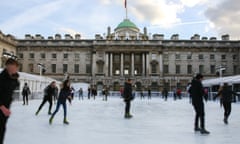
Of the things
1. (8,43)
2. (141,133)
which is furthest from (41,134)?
(8,43)

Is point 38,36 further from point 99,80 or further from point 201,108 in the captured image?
point 201,108

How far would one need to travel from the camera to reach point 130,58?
5841 centimetres

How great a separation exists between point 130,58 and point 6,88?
5482 cm

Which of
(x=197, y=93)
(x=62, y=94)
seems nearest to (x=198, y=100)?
(x=197, y=93)

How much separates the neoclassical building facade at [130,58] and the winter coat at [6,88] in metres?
51.9

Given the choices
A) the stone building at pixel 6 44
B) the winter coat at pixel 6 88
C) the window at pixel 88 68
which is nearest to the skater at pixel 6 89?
the winter coat at pixel 6 88

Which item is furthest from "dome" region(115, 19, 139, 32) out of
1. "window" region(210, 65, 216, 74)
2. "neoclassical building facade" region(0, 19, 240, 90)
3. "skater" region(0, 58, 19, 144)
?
"skater" region(0, 58, 19, 144)

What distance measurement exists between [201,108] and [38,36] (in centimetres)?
5863

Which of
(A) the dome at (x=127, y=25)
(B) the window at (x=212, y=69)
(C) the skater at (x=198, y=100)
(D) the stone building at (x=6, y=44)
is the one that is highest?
(A) the dome at (x=127, y=25)

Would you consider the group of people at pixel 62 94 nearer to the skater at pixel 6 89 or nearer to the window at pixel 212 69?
the skater at pixel 6 89

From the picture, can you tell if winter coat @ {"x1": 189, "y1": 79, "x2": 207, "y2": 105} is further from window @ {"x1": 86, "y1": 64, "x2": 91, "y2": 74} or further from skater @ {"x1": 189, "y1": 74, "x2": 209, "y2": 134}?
window @ {"x1": 86, "y1": 64, "x2": 91, "y2": 74}

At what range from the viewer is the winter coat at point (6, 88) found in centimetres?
382

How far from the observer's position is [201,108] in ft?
22.8

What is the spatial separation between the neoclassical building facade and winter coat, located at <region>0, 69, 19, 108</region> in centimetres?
5192
